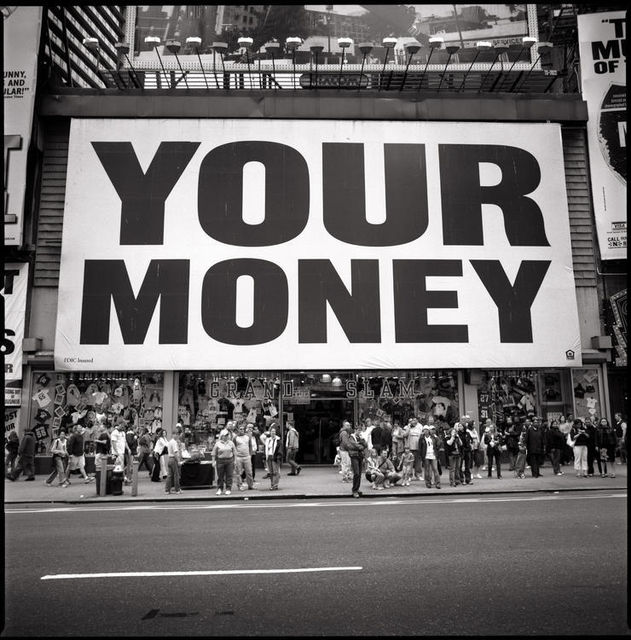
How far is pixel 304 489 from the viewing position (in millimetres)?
18297

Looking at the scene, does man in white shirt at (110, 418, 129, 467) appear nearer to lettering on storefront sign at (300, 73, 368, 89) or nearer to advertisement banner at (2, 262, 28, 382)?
advertisement banner at (2, 262, 28, 382)

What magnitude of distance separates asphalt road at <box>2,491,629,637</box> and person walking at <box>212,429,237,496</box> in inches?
167

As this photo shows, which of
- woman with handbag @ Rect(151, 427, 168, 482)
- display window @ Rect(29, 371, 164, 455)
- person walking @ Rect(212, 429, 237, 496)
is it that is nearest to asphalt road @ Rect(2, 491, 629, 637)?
person walking @ Rect(212, 429, 237, 496)

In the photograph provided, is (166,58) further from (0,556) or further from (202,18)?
(0,556)

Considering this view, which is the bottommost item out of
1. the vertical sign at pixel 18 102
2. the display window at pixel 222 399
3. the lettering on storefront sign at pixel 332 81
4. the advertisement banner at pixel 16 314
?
the display window at pixel 222 399

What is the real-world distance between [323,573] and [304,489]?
35.6 feet

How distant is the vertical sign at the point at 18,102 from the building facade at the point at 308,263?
2.72 ft

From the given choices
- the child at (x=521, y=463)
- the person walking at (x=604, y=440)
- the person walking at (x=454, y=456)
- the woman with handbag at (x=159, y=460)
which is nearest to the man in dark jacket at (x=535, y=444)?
the child at (x=521, y=463)

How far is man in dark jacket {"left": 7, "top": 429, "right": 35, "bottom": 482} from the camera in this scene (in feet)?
69.9

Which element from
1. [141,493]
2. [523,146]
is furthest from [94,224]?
[523,146]

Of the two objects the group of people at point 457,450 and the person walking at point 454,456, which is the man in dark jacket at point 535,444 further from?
the person walking at point 454,456

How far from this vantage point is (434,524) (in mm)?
11281

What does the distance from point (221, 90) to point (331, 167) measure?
5631 millimetres

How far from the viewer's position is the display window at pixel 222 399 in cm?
2450
